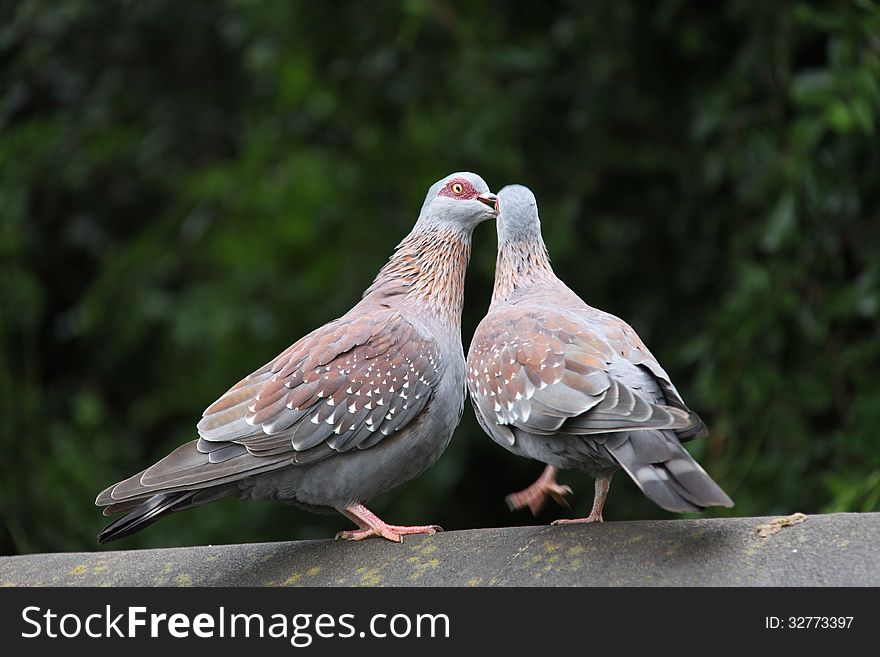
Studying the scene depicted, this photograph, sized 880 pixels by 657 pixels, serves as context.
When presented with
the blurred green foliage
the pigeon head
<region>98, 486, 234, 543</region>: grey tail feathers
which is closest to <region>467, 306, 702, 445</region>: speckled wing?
the pigeon head

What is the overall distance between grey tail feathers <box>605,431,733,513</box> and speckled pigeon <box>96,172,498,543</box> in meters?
0.70

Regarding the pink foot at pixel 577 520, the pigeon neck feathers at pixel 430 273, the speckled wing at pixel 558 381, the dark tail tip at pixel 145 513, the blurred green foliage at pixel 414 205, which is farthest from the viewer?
the blurred green foliage at pixel 414 205

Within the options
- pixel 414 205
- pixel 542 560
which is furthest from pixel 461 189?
pixel 414 205

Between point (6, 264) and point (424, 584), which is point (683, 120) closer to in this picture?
point (424, 584)

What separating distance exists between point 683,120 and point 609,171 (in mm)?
388

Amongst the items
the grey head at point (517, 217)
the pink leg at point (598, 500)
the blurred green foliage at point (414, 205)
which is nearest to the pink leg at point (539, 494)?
the pink leg at point (598, 500)

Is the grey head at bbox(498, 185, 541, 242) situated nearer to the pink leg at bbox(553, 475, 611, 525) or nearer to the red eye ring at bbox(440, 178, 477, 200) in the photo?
the red eye ring at bbox(440, 178, 477, 200)

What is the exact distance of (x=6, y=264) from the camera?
6125 millimetres

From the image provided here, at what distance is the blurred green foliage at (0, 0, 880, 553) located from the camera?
170 inches

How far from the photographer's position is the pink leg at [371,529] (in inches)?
116

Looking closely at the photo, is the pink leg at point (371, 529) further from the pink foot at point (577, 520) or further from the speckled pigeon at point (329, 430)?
the pink foot at point (577, 520)

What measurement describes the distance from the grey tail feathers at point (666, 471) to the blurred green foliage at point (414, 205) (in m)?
1.39

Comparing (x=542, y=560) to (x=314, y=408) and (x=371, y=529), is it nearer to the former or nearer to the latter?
(x=371, y=529)

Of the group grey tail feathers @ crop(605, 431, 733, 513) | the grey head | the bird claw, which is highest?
the grey head
